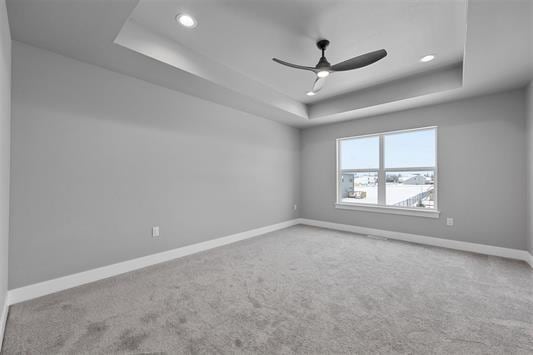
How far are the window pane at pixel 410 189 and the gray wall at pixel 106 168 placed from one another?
2.94 meters

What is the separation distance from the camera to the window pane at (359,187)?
4.71 meters

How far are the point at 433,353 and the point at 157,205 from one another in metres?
3.11

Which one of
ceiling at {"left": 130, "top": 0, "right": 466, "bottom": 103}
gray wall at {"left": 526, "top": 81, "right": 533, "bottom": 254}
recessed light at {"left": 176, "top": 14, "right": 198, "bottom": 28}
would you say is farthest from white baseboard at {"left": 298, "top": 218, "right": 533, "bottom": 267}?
recessed light at {"left": 176, "top": 14, "right": 198, "bottom": 28}

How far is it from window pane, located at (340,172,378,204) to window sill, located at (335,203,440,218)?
0.57 ft

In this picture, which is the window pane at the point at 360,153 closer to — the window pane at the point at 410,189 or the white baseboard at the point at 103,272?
the window pane at the point at 410,189

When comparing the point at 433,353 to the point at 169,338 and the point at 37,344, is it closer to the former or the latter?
the point at 169,338

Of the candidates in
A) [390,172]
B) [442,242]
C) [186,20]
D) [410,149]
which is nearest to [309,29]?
[186,20]

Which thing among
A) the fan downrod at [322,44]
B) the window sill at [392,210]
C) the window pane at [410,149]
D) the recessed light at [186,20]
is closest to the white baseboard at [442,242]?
the window sill at [392,210]

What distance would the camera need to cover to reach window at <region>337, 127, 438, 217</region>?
4.05m

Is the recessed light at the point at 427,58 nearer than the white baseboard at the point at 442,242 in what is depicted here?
Yes

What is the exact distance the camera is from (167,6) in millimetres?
2084

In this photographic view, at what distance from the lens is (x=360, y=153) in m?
4.90

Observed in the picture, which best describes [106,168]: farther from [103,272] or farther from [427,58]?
[427,58]

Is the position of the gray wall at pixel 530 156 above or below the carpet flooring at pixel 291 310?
above
